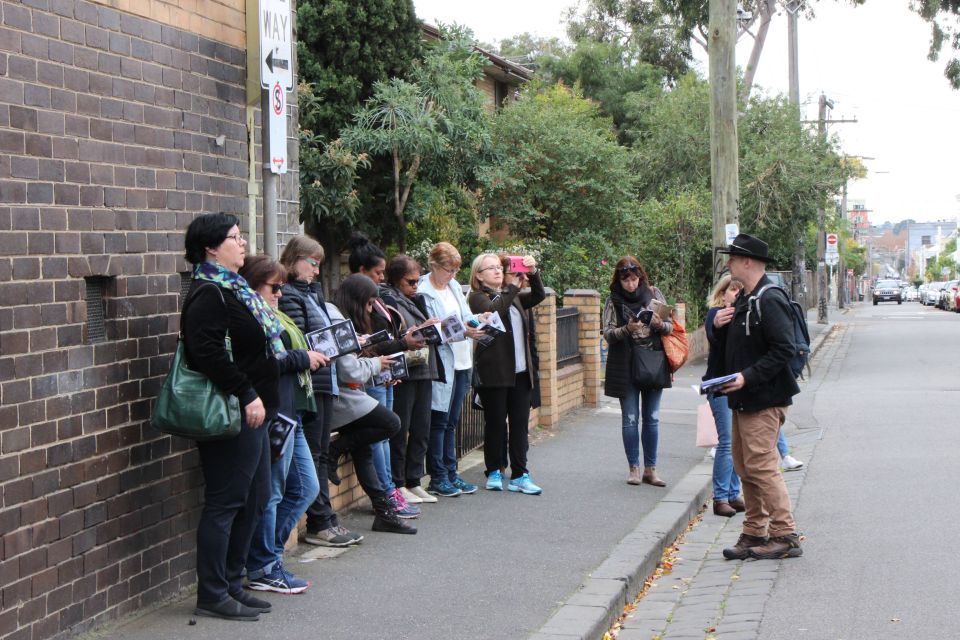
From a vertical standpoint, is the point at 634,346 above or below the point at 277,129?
below

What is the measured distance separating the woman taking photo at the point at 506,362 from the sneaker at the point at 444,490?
1.27 ft

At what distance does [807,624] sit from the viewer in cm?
554

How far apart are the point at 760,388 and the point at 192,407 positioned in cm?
348

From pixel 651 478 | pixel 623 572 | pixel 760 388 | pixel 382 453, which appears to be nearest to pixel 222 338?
pixel 382 453

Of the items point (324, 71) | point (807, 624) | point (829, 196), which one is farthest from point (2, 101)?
point (829, 196)

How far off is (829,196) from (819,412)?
57.2 feet

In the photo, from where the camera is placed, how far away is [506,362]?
8.52 m

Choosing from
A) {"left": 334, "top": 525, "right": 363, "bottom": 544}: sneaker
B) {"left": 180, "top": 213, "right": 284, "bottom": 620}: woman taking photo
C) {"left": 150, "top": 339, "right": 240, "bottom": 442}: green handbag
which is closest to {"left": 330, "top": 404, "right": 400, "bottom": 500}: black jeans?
{"left": 334, "top": 525, "right": 363, "bottom": 544}: sneaker

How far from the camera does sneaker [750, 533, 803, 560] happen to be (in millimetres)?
6953

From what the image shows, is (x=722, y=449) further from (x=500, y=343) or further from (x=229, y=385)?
(x=229, y=385)

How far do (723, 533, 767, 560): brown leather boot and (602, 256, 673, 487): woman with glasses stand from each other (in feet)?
6.54

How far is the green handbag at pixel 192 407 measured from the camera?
16.0ft

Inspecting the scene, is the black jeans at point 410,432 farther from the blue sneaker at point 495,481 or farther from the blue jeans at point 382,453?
the blue sneaker at point 495,481

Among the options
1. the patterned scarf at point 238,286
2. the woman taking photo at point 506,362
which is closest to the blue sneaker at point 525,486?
the woman taking photo at point 506,362
